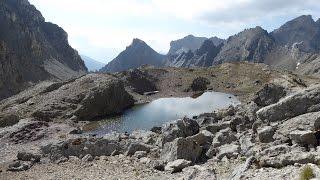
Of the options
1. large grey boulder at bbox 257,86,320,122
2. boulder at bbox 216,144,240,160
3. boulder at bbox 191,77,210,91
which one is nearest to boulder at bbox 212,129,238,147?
boulder at bbox 216,144,240,160

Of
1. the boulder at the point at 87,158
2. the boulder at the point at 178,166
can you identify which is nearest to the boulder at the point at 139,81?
the boulder at the point at 87,158

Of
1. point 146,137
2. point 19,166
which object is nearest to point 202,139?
point 146,137

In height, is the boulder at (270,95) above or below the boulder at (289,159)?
above

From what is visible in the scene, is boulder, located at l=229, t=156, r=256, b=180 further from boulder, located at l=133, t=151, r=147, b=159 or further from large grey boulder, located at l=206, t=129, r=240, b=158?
boulder, located at l=133, t=151, r=147, b=159

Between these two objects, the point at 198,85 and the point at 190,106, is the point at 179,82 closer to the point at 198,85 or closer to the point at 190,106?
the point at 198,85

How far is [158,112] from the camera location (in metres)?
105

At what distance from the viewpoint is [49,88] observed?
379 feet

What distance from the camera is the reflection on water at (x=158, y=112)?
87.2 meters

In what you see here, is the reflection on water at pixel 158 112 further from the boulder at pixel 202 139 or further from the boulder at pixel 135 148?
the boulder at pixel 202 139

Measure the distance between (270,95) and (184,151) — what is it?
59.1 feet

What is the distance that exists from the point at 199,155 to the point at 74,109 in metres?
62.6

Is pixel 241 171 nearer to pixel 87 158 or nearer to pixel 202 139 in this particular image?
pixel 202 139

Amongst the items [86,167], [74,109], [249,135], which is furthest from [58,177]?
[74,109]

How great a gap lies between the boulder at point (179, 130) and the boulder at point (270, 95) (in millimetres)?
8769
